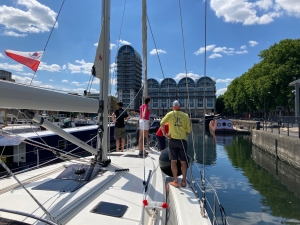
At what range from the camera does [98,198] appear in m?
3.39

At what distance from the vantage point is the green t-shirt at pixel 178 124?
4.80 meters

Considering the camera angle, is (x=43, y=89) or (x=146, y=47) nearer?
(x=43, y=89)

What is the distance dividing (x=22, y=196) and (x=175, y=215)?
6.99ft

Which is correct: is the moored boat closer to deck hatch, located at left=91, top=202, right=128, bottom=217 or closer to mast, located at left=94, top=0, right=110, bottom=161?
mast, located at left=94, top=0, right=110, bottom=161

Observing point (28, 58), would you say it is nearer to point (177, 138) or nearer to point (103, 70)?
point (103, 70)

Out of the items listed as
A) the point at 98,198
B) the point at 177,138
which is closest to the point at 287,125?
the point at 177,138

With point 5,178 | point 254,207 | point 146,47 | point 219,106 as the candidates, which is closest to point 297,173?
point 254,207

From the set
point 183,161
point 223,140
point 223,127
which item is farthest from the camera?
point 223,127

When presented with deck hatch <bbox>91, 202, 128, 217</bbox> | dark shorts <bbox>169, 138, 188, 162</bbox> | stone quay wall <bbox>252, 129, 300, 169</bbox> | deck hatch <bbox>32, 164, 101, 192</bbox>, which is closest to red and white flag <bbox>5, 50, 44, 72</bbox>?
deck hatch <bbox>32, 164, 101, 192</bbox>

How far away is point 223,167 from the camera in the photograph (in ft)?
48.4

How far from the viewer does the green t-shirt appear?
4.80 metres

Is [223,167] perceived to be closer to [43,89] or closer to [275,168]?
[275,168]

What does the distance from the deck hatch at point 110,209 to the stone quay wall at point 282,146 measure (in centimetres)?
1387

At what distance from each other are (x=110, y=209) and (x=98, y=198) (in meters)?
0.40
